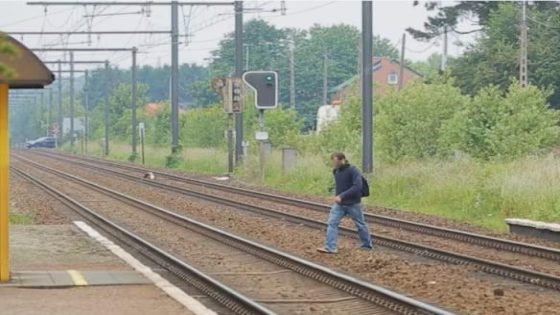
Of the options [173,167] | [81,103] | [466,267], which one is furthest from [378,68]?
[466,267]

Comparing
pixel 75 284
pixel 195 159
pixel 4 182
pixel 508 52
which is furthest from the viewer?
pixel 508 52

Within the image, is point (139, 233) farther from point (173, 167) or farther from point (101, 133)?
point (101, 133)

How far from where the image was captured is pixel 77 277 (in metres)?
14.2

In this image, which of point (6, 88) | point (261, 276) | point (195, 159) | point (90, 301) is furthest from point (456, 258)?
point (195, 159)

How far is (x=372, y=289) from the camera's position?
499 inches

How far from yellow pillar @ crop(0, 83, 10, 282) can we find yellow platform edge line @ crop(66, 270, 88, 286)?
0.84m

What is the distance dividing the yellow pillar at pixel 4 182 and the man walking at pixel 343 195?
18.7ft

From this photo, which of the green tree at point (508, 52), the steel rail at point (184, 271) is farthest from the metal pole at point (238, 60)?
the steel rail at point (184, 271)

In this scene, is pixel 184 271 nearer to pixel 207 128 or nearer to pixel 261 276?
pixel 261 276

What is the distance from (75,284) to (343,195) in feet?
17.4

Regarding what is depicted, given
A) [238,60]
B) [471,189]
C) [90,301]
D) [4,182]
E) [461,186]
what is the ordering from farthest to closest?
[238,60] → [461,186] → [471,189] → [4,182] → [90,301]

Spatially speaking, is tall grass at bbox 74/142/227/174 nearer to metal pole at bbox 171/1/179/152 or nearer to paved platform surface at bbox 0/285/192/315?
metal pole at bbox 171/1/179/152

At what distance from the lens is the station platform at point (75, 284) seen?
38.6 feet

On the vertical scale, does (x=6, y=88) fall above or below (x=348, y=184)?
above
